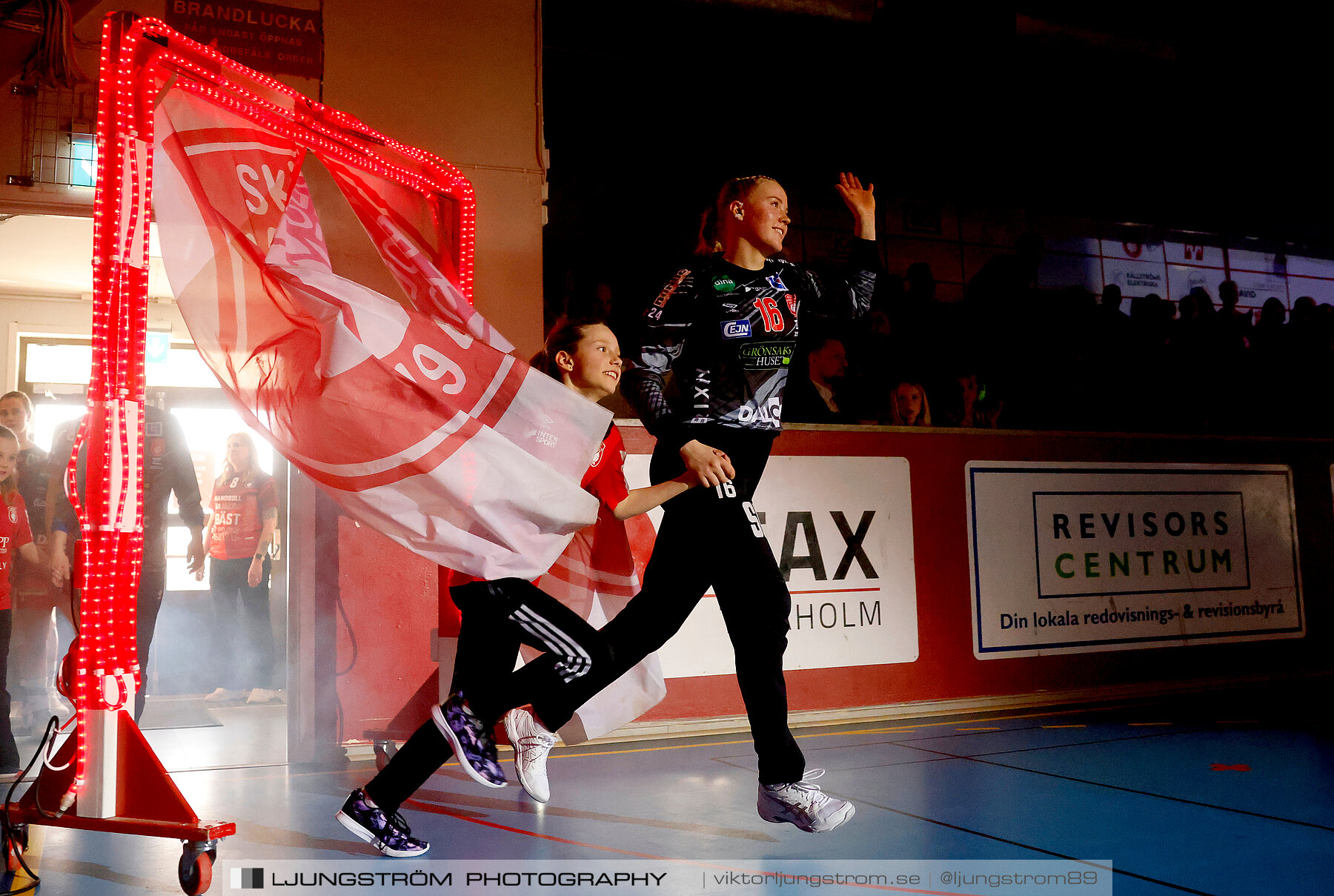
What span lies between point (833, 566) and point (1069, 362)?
3.63 metres

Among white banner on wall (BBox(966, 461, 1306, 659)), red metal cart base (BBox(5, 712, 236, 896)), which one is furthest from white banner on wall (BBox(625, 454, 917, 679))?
red metal cart base (BBox(5, 712, 236, 896))

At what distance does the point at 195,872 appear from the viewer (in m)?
2.22

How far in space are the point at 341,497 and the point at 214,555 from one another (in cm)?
417

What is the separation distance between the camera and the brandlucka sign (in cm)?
429

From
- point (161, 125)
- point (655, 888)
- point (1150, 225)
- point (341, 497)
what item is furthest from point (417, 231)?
point (1150, 225)

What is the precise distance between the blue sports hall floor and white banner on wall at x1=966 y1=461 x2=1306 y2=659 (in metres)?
0.86

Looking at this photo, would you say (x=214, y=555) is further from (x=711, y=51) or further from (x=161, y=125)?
(x=711, y=51)

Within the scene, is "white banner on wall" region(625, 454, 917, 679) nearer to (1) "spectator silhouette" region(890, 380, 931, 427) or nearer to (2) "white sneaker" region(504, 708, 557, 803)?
(1) "spectator silhouette" region(890, 380, 931, 427)

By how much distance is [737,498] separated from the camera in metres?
2.69

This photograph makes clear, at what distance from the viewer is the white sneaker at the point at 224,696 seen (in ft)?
20.7

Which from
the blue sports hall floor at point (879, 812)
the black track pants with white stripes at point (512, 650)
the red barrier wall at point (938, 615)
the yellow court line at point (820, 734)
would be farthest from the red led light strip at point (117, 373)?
the red barrier wall at point (938, 615)

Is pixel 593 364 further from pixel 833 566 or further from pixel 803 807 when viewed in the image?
pixel 833 566

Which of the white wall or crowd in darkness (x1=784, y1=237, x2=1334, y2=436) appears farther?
crowd in darkness (x1=784, y1=237, x2=1334, y2=436)

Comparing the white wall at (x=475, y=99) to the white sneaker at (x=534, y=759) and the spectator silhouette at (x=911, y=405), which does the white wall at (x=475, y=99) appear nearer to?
the white sneaker at (x=534, y=759)
